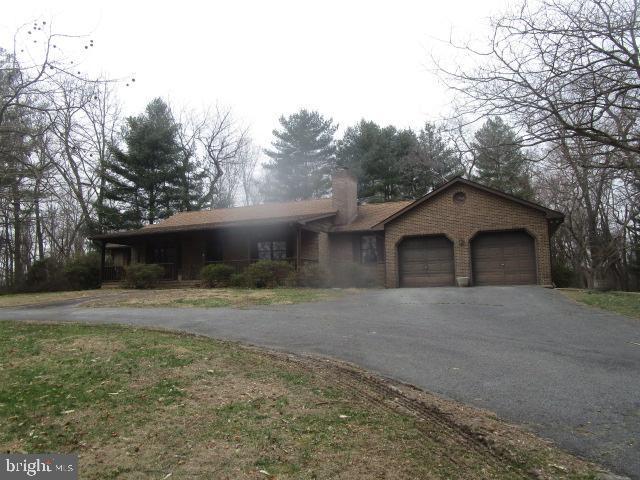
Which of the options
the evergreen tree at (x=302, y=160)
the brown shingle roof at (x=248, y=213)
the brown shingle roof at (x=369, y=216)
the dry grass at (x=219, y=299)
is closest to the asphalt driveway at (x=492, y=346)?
the dry grass at (x=219, y=299)

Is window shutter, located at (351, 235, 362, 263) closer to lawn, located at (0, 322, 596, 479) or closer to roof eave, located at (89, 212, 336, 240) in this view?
roof eave, located at (89, 212, 336, 240)

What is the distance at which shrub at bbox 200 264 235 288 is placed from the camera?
23.0 metres

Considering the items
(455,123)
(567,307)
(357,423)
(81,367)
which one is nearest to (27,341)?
(81,367)

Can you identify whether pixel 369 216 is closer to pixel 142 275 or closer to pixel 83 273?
pixel 142 275

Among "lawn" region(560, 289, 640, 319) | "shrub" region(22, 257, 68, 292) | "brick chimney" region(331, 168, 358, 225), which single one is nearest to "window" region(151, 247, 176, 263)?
"shrub" region(22, 257, 68, 292)

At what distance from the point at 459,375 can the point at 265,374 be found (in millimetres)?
2489

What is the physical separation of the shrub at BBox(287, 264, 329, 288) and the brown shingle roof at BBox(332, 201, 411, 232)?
384 cm

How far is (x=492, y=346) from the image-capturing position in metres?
8.09

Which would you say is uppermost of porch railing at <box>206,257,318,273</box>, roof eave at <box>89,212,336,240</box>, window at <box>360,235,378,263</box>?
roof eave at <box>89,212,336,240</box>

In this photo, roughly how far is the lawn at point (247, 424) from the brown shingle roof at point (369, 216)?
17684 mm

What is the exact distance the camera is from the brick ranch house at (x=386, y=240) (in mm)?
20844

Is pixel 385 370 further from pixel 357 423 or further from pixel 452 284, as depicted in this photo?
pixel 452 284

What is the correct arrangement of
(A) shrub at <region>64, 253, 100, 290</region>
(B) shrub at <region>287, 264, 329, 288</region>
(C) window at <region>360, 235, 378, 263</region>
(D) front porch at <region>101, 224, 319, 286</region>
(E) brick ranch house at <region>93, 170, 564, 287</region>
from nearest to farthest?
(E) brick ranch house at <region>93, 170, 564, 287</region> → (B) shrub at <region>287, 264, 329, 288</region> → (D) front porch at <region>101, 224, 319, 286</region> → (C) window at <region>360, 235, 378, 263</region> → (A) shrub at <region>64, 253, 100, 290</region>

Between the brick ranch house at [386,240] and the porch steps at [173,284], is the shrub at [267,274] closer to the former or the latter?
the brick ranch house at [386,240]
